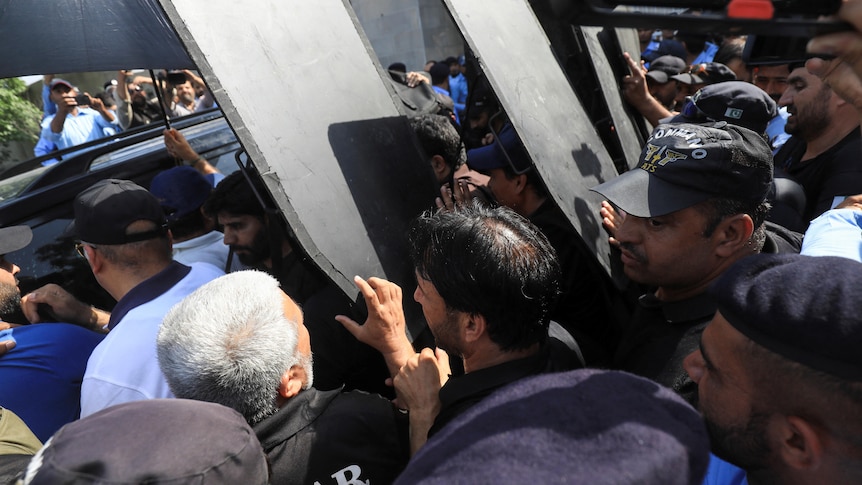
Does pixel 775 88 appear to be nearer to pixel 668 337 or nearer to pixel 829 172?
pixel 829 172

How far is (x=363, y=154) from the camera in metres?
1.67

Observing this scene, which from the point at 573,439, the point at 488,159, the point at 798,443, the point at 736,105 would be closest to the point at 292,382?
the point at 573,439

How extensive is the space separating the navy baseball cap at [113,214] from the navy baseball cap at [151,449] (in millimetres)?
1388

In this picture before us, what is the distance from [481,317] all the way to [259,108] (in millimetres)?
762

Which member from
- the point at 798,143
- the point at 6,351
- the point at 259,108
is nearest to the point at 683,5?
the point at 259,108

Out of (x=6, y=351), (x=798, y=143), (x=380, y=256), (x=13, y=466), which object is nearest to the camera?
(x=13, y=466)

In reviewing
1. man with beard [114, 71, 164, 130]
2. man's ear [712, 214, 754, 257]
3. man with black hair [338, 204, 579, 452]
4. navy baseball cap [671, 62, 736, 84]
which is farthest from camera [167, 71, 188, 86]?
man's ear [712, 214, 754, 257]

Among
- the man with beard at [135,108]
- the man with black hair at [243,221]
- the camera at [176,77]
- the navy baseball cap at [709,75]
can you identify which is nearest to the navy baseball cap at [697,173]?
the man with black hair at [243,221]

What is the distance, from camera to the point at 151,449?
819 millimetres

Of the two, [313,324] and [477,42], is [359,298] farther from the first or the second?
[477,42]

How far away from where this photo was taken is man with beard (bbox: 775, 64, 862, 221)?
2.22 metres

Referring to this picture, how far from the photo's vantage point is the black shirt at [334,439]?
4.33 ft

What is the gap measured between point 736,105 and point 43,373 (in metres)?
2.78

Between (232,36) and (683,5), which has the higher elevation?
(232,36)
